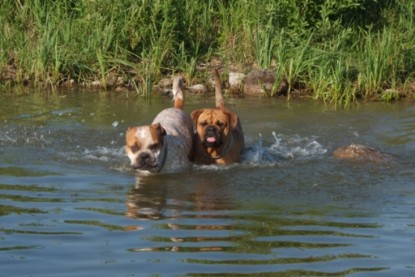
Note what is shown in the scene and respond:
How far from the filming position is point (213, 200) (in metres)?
8.47

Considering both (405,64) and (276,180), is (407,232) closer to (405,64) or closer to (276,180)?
(276,180)

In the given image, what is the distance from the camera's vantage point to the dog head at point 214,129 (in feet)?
33.0

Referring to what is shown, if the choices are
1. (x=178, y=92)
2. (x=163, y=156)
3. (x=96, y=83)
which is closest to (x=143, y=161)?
(x=163, y=156)

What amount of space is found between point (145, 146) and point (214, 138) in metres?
0.87

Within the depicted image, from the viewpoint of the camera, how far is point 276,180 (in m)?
9.38

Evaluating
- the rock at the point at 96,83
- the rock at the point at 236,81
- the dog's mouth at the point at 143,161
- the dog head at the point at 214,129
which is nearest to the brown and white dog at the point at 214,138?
the dog head at the point at 214,129

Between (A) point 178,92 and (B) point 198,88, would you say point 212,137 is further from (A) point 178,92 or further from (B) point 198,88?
(B) point 198,88

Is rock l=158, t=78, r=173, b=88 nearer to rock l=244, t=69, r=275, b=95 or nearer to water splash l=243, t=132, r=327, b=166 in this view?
rock l=244, t=69, r=275, b=95

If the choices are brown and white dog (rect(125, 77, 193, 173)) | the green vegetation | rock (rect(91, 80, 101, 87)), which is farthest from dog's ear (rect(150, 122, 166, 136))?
rock (rect(91, 80, 101, 87))

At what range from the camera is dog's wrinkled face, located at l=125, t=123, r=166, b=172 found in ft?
31.1

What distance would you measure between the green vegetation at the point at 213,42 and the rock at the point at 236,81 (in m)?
0.31

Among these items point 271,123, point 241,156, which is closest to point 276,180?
point 241,156

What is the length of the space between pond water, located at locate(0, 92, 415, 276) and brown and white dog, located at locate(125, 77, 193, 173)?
166 mm

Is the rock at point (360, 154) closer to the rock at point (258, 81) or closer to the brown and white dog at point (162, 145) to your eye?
the brown and white dog at point (162, 145)
